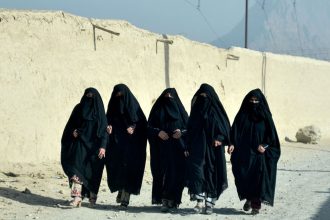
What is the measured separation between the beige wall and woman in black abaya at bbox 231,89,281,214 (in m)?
3.56

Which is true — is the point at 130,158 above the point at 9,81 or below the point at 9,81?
below

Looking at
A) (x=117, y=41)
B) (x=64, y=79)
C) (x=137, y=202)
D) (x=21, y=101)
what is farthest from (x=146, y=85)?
(x=137, y=202)

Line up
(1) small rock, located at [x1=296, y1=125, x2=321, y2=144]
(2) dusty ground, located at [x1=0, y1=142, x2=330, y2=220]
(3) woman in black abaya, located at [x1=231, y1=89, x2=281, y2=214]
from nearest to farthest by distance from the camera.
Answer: (2) dusty ground, located at [x1=0, y1=142, x2=330, y2=220], (3) woman in black abaya, located at [x1=231, y1=89, x2=281, y2=214], (1) small rock, located at [x1=296, y1=125, x2=321, y2=144]

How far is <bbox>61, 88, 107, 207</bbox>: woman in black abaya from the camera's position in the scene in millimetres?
7539

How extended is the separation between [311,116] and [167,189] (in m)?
→ 13.4

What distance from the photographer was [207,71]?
48.8ft

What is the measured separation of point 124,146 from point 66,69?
325 cm

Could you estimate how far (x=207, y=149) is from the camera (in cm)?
748

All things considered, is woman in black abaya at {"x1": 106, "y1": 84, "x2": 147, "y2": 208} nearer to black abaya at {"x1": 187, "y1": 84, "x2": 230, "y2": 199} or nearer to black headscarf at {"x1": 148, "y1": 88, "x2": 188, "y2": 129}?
black headscarf at {"x1": 148, "y1": 88, "x2": 188, "y2": 129}

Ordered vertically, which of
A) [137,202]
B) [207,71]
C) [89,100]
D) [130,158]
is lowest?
[137,202]

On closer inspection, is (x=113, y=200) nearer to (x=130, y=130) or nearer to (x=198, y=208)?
(x=130, y=130)

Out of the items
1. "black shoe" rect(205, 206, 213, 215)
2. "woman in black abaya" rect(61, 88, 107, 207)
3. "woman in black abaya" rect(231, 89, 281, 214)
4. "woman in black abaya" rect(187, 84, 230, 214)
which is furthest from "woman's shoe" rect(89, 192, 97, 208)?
"woman in black abaya" rect(231, 89, 281, 214)

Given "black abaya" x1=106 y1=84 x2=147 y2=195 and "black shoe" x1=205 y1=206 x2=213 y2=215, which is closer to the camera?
"black shoe" x1=205 y1=206 x2=213 y2=215

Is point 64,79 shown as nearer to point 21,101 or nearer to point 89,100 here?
→ point 21,101
